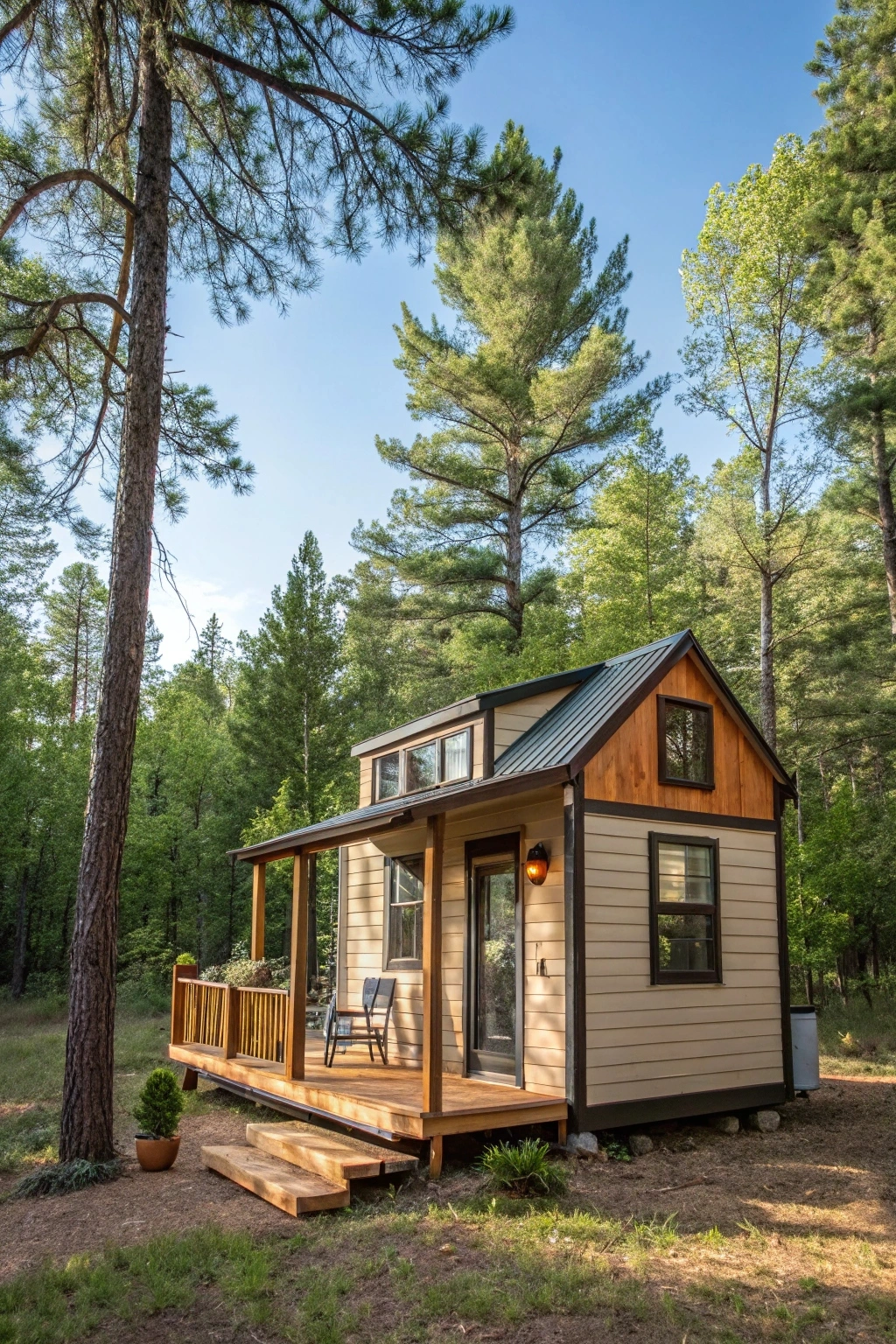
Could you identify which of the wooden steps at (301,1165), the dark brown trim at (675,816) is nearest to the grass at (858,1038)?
the dark brown trim at (675,816)

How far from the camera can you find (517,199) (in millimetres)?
8125

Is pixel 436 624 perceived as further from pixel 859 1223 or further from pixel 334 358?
pixel 859 1223

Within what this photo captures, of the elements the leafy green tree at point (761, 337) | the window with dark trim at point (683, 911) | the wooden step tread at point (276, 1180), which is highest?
the leafy green tree at point (761, 337)

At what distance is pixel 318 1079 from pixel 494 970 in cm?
173

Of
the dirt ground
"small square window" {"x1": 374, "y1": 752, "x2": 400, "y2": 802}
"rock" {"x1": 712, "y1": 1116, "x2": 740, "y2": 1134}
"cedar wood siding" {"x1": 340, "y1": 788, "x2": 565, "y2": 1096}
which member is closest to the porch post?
the dirt ground

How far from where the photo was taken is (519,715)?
8.52 metres

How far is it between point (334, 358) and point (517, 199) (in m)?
6.38

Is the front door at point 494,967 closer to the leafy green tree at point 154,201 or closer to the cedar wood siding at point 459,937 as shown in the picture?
the cedar wood siding at point 459,937

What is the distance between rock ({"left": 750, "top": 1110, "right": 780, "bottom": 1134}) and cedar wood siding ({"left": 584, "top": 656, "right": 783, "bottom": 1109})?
264 mm

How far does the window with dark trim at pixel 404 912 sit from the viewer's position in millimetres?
9039

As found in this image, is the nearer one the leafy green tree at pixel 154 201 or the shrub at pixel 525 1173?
the shrub at pixel 525 1173

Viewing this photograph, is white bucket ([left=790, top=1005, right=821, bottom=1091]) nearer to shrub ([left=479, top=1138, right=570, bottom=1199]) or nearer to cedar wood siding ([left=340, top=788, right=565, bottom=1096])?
cedar wood siding ([left=340, top=788, right=565, bottom=1096])

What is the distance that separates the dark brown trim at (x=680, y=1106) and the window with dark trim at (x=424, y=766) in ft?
9.96

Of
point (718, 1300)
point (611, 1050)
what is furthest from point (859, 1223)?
point (611, 1050)
